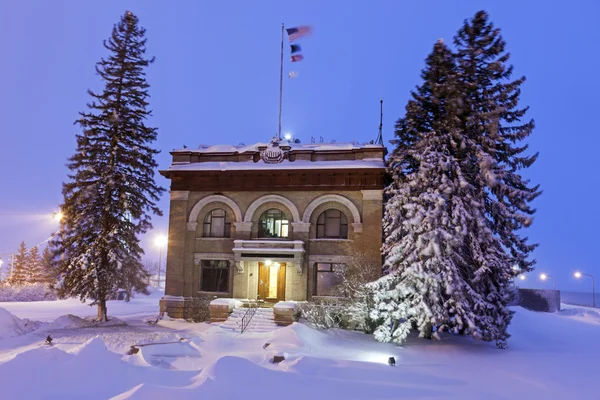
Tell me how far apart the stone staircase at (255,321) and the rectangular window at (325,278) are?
3.17 meters

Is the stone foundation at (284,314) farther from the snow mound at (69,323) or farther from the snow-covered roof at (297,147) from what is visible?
the snow mound at (69,323)

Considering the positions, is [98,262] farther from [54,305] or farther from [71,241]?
[54,305]

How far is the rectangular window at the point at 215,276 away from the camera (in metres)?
30.1

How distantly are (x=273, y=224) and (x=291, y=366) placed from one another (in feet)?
48.5

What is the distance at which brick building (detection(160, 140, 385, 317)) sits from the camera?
28.4m

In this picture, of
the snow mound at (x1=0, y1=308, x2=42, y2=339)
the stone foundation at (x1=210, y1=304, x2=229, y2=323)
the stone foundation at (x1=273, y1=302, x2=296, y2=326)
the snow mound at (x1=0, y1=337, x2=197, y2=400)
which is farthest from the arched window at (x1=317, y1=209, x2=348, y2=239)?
the snow mound at (x1=0, y1=308, x2=42, y2=339)

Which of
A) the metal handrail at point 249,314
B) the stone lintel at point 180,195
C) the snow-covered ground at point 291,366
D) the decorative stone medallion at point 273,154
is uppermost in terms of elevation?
the decorative stone medallion at point 273,154

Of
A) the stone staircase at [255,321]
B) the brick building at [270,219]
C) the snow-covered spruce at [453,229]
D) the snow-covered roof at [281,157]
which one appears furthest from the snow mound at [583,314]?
the stone staircase at [255,321]

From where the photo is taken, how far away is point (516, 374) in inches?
647

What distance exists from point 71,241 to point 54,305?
14.9 metres

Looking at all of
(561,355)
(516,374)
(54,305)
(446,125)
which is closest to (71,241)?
(54,305)

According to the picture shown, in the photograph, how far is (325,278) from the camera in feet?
94.5

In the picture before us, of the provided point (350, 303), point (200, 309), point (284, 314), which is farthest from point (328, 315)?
point (200, 309)

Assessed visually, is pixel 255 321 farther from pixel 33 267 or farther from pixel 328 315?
pixel 33 267
